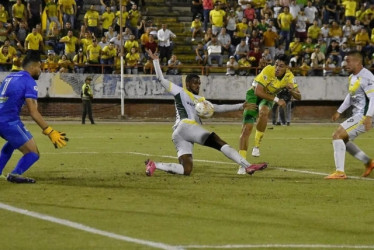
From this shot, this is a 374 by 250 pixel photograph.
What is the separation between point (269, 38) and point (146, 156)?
21079 mm

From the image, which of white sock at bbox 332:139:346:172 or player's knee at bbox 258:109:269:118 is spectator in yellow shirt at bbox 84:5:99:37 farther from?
white sock at bbox 332:139:346:172

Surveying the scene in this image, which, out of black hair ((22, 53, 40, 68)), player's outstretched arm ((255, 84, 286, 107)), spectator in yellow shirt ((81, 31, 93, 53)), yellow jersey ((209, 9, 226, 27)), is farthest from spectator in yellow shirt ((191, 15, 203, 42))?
black hair ((22, 53, 40, 68))

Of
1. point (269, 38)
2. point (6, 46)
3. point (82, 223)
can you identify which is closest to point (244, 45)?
point (269, 38)

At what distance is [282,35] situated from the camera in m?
42.4

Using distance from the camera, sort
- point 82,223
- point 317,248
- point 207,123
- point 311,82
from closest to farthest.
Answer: point 317,248, point 82,223, point 207,123, point 311,82

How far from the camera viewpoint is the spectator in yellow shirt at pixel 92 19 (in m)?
41.3

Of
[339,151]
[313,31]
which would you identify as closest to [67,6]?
[313,31]

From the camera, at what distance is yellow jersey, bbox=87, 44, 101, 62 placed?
133 feet

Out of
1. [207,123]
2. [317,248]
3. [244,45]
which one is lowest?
[207,123]

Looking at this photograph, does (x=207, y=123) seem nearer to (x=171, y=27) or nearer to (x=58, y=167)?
(x=171, y=27)

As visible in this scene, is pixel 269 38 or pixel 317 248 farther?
pixel 269 38

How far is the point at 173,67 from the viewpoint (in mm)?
40938

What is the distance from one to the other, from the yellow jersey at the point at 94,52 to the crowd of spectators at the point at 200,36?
41 millimetres

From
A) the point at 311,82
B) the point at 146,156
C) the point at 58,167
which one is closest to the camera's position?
the point at 58,167
